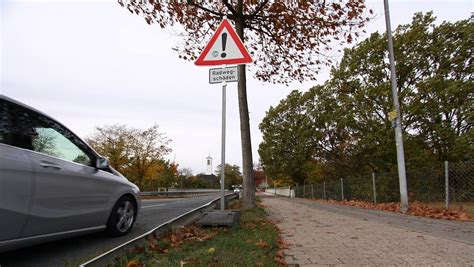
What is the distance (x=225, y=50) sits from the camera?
17.4 feet

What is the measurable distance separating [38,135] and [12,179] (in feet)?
2.64

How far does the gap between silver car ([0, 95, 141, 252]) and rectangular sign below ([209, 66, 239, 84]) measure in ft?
6.87

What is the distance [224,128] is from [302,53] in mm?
5997

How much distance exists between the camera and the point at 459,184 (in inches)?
355

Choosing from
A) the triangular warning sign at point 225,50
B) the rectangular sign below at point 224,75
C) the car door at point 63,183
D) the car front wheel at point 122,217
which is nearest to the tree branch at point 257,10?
the triangular warning sign at point 225,50

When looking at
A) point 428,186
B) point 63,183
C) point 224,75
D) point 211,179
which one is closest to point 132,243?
point 63,183

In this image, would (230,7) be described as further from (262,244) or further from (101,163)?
(262,244)

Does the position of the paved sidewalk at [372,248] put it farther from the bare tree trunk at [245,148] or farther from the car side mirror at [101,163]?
the bare tree trunk at [245,148]

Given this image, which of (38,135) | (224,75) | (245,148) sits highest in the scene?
(224,75)

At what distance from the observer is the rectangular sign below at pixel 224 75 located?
520 cm

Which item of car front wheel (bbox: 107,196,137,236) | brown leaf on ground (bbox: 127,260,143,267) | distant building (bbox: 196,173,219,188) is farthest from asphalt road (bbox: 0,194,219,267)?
distant building (bbox: 196,173,219,188)

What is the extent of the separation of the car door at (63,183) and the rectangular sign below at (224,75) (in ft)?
7.10

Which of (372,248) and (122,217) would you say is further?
(122,217)

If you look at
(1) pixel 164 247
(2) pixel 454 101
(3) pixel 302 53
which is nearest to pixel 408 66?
(2) pixel 454 101
